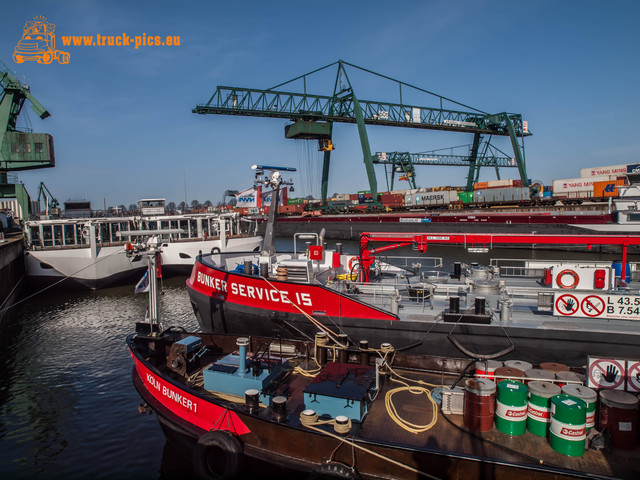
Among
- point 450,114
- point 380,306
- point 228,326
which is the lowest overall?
point 228,326

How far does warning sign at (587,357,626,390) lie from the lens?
6.87 meters

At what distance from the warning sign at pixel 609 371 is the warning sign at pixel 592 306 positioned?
4.00 meters

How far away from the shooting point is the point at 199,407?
7734 millimetres

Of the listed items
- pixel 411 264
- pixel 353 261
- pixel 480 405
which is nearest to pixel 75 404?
pixel 353 261

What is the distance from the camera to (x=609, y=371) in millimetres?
6887

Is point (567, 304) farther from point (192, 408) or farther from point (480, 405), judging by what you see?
point (192, 408)

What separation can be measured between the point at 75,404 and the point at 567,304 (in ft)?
45.1

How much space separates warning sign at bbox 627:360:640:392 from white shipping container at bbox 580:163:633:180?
213ft

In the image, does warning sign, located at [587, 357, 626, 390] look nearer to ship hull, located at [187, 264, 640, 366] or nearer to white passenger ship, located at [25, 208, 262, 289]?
ship hull, located at [187, 264, 640, 366]

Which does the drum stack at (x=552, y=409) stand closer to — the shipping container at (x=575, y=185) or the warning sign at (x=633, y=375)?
the warning sign at (x=633, y=375)

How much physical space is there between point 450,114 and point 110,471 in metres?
83.0

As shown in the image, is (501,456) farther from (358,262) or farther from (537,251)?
(537,251)

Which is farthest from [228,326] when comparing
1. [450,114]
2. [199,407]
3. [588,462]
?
[450,114]

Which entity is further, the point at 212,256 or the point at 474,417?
the point at 212,256
